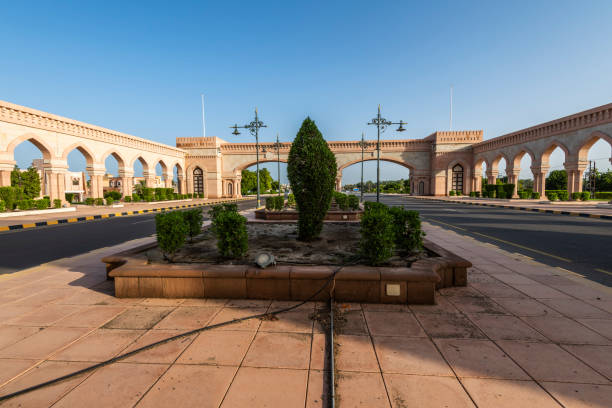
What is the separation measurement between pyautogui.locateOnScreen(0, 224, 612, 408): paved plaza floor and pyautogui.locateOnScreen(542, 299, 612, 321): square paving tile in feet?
0.04

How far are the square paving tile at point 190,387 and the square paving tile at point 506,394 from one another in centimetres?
187

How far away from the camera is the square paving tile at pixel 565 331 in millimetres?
2766

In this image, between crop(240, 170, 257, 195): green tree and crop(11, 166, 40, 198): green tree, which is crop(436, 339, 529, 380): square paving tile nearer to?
crop(11, 166, 40, 198): green tree

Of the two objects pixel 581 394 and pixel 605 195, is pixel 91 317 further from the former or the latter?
pixel 605 195

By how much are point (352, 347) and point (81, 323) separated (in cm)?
307

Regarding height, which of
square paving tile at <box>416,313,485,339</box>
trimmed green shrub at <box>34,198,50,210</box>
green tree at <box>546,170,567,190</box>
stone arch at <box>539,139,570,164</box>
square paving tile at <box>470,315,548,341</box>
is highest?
stone arch at <box>539,139,570,164</box>

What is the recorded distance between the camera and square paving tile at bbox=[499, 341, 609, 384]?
2.23 m

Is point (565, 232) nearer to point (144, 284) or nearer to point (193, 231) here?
point (193, 231)

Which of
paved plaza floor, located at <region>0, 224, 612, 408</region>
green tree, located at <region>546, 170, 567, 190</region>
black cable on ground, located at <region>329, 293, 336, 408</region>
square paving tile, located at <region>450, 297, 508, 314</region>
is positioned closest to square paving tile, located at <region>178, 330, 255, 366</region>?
paved plaza floor, located at <region>0, 224, 612, 408</region>

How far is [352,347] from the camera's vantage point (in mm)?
2662

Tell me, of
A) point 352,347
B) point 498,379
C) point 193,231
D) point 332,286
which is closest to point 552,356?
point 498,379

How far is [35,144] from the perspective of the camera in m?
19.8

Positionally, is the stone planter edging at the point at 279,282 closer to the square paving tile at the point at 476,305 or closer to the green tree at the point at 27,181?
the square paving tile at the point at 476,305

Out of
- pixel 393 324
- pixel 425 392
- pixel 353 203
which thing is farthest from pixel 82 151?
pixel 425 392
